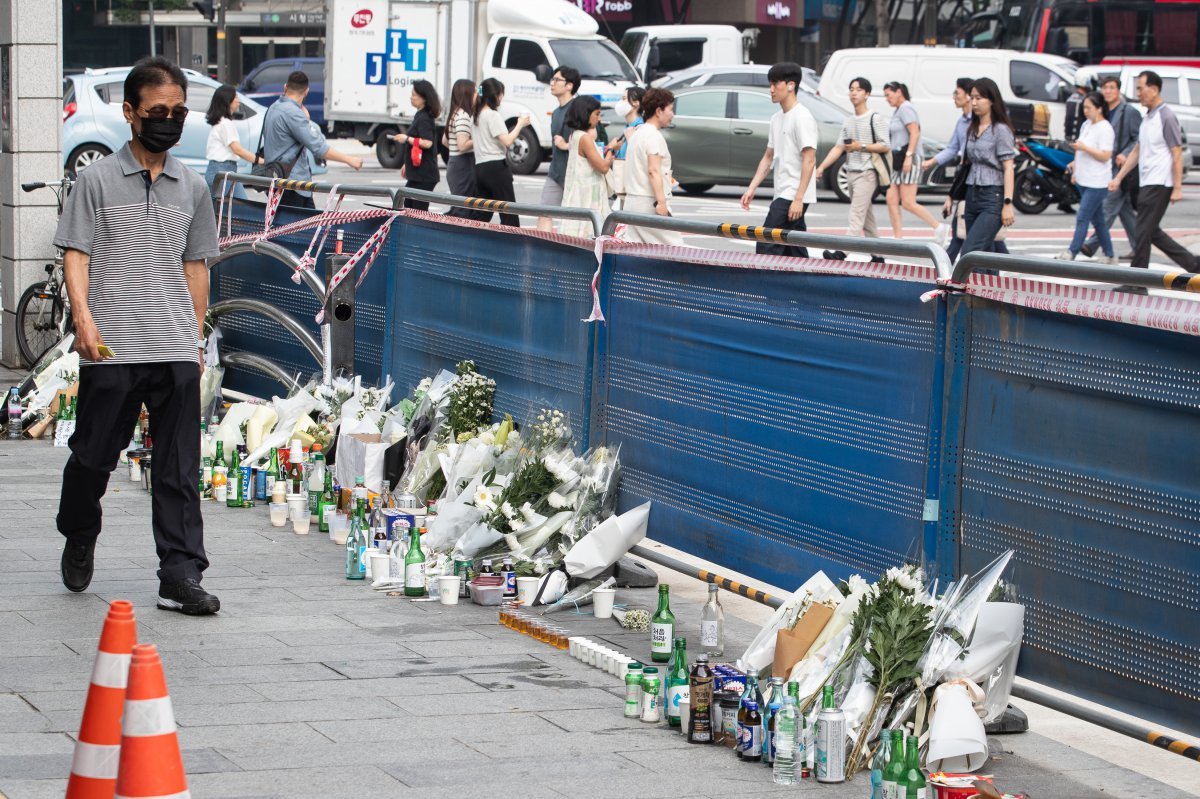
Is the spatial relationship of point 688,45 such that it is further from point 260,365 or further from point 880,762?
point 880,762

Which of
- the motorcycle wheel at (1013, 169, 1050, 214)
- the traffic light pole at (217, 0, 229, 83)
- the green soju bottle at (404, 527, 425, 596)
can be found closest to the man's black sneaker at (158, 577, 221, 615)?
the green soju bottle at (404, 527, 425, 596)

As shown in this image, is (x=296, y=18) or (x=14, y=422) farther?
(x=296, y=18)

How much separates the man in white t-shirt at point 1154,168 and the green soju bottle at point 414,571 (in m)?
11.5

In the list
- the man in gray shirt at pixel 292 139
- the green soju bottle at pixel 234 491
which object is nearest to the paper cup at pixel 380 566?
the green soju bottle at pixel 234 491

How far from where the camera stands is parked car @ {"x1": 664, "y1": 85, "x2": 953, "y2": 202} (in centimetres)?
2717

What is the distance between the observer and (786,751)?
5.07 metres

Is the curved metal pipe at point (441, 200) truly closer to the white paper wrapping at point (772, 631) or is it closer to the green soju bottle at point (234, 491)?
the green soju bottle at point (234, 491)

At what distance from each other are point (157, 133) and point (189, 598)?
1.76 meters

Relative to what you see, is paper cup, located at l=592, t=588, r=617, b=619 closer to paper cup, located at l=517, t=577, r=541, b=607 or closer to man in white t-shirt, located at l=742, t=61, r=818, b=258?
paper cup, located at l=517, t=577, r=541, b=607

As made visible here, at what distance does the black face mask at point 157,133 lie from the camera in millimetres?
6660

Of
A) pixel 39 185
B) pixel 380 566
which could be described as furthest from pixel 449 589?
pixel 39 185

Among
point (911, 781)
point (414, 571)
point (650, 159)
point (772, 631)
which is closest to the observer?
point (911, 781)

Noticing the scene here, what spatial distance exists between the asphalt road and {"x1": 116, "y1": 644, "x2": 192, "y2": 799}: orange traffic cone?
15422 millimetres

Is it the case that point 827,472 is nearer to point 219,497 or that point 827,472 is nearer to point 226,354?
point 219,497
